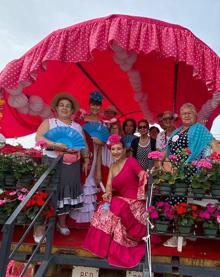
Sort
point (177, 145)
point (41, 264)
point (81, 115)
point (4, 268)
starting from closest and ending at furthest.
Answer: point (4, 268), point (41, 264), point (177, 145), point (81, 115)

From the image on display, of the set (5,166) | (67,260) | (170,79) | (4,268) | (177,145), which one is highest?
(170,79)

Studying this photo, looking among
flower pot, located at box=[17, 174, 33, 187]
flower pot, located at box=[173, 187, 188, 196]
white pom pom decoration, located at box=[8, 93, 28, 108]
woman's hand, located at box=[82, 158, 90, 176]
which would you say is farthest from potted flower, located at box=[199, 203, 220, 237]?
white pom pom decoration, located at box=[8, 93, 28, 108]

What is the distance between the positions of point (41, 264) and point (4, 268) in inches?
36.7

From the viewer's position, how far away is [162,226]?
11.2 ft

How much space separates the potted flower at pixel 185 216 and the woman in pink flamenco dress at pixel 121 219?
47cm

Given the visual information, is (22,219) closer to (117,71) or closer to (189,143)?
(189,143)

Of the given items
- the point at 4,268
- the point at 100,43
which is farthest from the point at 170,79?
the point at 4,268

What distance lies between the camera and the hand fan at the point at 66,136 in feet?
13.1

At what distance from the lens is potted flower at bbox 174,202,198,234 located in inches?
133

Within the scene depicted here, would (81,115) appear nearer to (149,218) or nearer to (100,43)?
(100,43)

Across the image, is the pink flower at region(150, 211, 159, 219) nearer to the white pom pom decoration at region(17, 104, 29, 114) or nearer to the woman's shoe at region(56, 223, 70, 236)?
the woman's shoe at region(56, 223, 70, 236)

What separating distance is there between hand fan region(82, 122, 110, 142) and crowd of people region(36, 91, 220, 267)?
14 mm

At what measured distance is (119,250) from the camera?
11.5 ft

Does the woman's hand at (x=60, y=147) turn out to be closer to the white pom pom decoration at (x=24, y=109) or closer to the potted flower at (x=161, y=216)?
the potted flower at (x=161, y=216)
